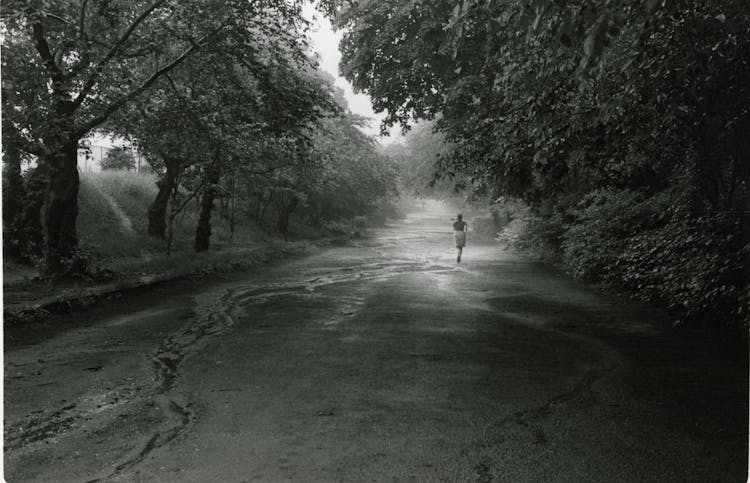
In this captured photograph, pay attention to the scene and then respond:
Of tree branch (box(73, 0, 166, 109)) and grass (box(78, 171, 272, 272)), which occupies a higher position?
tree branch (box(73, 0, 166, 109))

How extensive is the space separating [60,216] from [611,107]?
11.8 metres

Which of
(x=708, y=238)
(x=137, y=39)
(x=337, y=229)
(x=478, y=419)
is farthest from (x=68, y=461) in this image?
(x=337, y=229)

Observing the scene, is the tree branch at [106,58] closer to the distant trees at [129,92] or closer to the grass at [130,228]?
the distant trees at [129,92]

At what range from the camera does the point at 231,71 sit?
44.9 feet

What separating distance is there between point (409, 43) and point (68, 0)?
7328 mm

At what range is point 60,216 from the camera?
13016 millimetres

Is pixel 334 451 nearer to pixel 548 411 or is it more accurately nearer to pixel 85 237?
pixel 548 411

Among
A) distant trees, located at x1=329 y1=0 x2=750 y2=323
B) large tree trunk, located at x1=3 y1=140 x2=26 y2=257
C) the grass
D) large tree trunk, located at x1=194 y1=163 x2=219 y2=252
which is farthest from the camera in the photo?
large tree trunk, located at x1=194 y1=163 x2=219 y2=252

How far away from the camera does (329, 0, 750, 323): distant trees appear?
535cm

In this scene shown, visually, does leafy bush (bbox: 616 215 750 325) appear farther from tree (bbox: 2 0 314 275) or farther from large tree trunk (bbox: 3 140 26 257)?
large tree trunk (bbox: 3 140 26 257)

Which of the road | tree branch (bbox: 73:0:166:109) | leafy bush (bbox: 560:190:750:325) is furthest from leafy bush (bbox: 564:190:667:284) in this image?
tree branch (bbox: 73:0:166:109)

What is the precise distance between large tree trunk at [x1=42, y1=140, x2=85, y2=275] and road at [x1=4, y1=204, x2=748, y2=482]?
83.6 inches

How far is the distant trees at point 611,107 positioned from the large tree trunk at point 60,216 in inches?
296

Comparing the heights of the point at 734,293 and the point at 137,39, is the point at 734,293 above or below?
below
